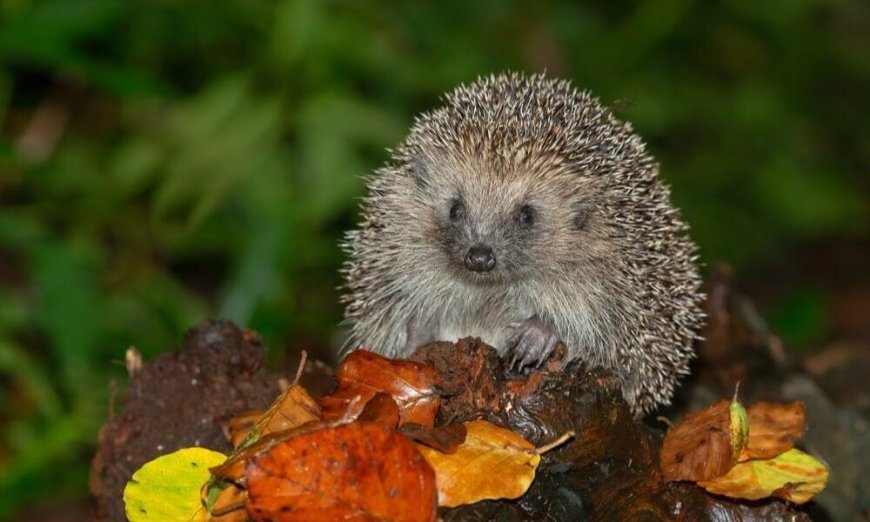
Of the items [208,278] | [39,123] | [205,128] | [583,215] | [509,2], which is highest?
[509,2]

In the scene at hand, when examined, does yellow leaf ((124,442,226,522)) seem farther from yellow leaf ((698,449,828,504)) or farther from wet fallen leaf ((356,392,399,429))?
yellow leaf ((698,449,828,504))

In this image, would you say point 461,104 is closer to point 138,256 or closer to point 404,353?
point 404,353

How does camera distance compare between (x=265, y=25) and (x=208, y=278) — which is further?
(x=208, y=278)

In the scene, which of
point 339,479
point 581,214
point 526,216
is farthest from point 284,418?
point 581,214

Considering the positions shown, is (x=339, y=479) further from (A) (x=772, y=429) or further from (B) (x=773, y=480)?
(A) (x=772, y=429)

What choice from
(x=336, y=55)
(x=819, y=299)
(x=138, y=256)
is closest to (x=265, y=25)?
(x=336, y=55)

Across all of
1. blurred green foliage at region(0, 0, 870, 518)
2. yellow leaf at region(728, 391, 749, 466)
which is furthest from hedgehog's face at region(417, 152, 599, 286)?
blurred green foliage at region(0, 0, 870, 518)
